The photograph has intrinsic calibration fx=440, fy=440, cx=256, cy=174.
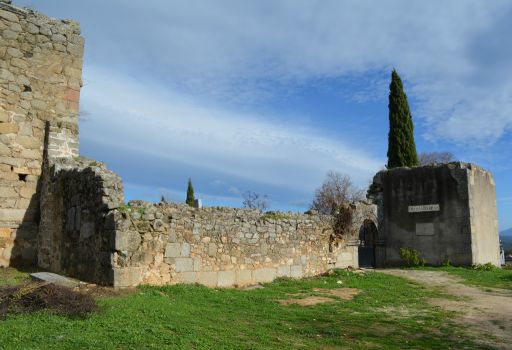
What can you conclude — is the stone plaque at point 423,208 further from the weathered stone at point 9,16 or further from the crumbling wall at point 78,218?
the weathered stone at point 9,16

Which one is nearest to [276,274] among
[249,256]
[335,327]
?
[249,256]

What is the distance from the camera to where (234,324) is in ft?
23.0

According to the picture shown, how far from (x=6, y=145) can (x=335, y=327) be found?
31.2 feet

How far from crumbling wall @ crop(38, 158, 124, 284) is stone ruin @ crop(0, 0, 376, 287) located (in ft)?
0.08

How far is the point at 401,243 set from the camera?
1902 cm

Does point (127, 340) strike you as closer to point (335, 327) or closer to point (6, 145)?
point (335, 327)

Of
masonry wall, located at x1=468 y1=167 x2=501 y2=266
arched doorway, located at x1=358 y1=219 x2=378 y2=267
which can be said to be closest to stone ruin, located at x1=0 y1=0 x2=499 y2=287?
arched doorway, located at x1=358 y1=219 x2=378 y2=267

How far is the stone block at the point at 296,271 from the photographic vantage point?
45.1ft

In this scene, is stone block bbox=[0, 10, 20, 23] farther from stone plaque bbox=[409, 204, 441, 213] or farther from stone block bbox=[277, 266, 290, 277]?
stone plaque bbox=[409, 204, 441, 213]

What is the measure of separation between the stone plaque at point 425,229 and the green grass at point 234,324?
331 inches

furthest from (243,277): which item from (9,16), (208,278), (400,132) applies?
(400,132)

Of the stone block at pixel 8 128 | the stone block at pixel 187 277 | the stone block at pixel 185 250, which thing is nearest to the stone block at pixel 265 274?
the stone block at pixel 187 277

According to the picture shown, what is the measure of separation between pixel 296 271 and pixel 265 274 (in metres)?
1.55

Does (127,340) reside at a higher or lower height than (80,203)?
lower
